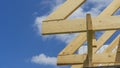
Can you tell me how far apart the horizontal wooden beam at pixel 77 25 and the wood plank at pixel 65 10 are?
7cm

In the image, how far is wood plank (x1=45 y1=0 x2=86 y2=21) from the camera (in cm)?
581

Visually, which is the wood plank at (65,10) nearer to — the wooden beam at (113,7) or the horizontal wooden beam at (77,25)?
the horizontal wooden beam at (77,25)

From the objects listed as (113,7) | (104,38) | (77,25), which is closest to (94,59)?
(113,7)

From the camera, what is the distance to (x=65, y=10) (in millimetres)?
5836

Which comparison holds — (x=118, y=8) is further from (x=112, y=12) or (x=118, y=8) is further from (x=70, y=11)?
(x=70, y=11)

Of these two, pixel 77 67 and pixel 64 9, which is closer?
pixel 64 9

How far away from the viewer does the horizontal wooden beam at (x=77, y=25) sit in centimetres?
566

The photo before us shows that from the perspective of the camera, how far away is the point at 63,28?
576cm

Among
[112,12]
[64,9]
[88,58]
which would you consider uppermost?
[112,12]

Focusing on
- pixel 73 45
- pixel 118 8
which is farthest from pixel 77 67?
pixel 118 8

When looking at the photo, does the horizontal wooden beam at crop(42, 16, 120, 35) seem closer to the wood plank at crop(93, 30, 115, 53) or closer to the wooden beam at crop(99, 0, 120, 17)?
the wooden beam at crop(99, 0, 120, 17)

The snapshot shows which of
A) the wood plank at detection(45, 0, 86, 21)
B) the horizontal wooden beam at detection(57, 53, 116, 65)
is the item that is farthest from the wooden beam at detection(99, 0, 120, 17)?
the wood plank at detection(45, 0, 86, 21)

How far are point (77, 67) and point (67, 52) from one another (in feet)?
4.00

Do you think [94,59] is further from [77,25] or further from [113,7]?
[77,25]
